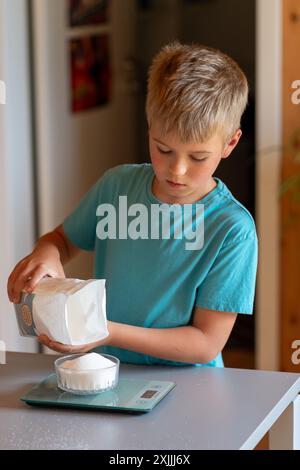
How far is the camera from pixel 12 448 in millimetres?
1202

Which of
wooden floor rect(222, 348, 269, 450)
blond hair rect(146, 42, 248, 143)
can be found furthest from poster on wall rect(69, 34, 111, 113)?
blond hair rect(146, 42, 248, 143)

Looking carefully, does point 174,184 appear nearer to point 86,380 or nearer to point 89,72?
point 86,380

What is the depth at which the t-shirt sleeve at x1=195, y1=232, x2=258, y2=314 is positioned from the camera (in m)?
1.50

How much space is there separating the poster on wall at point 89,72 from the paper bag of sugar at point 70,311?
6.20 feet

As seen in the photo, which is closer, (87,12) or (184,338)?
(184,338)

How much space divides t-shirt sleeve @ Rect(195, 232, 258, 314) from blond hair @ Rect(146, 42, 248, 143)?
0.18m

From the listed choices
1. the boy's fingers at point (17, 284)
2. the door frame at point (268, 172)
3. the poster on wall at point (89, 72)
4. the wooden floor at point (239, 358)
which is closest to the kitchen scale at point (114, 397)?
the boy's fingers at point (17, 284)

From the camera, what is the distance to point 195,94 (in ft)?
4.83

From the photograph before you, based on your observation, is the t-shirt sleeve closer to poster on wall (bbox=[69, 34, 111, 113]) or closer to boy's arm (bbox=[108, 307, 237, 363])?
boy's arm (bbox=[108, 307, 237, 363])

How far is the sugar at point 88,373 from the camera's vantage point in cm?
135

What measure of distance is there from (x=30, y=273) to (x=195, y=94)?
0.39 metres

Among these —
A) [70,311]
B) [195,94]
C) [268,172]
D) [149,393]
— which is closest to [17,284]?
[70,311]

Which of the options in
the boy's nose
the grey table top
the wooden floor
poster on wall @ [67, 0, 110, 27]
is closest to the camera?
the grey table top

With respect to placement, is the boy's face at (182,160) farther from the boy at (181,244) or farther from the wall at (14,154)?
the wall at (14,154)
